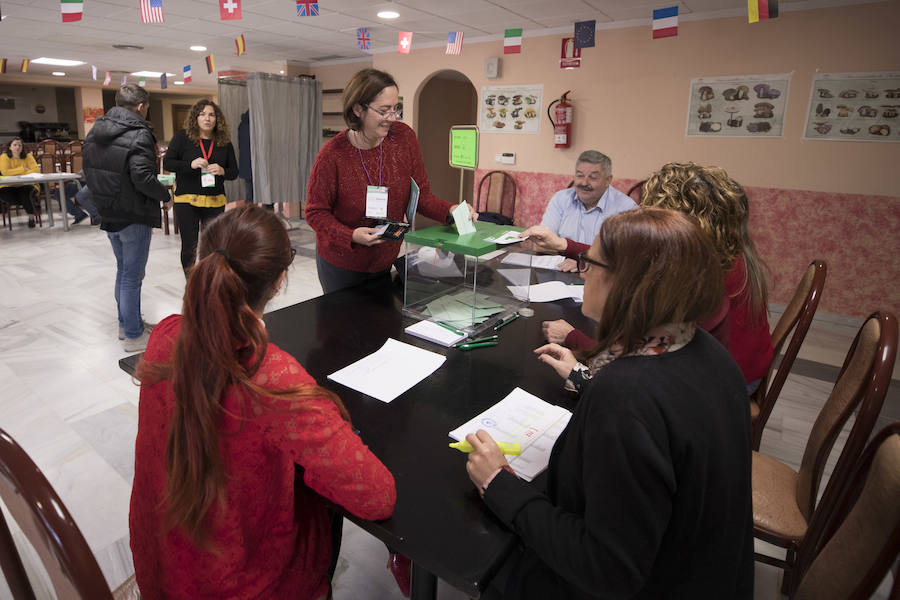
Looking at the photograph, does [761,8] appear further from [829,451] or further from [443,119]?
[443,119]

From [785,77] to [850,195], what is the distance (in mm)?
1013

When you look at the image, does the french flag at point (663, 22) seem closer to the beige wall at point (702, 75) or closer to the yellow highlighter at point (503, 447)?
the beige wall at point (702, 75)

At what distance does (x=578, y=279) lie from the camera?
230 centimetres

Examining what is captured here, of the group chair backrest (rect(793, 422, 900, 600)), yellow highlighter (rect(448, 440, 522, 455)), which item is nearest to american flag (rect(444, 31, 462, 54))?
yellow highlighter (rect(448, 440, 522, 455))

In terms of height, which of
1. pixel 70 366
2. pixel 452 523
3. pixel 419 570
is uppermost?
pixel 452 523

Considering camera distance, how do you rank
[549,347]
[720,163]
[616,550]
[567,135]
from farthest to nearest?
[567,135], [720,163], [549,347], [616,550]

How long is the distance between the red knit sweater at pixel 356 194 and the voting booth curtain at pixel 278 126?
4.00 m

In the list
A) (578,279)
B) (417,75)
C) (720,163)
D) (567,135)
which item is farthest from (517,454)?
(417,75)

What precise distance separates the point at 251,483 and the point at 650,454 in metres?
0.62

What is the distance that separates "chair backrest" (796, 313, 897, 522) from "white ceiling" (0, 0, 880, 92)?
11.7 feet

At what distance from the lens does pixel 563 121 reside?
16.4 ft

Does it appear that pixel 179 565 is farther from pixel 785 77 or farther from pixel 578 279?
pixel 785 77

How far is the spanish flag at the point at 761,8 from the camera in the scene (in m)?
2.49

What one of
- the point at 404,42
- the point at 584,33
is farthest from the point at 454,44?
the point at 584,33
